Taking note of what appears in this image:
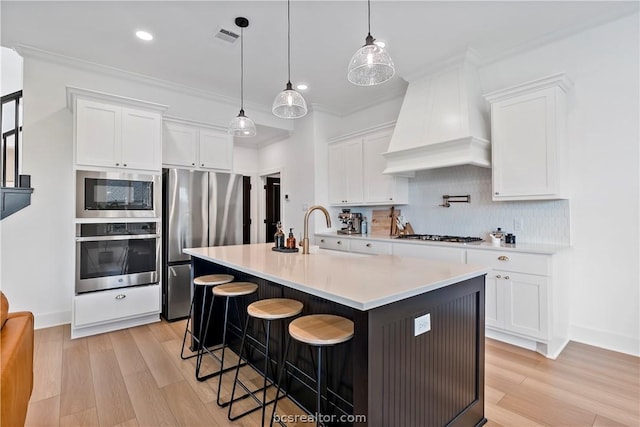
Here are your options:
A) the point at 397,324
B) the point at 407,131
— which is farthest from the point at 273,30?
the point at 397,324

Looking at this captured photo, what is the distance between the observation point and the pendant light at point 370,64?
187 centimetres

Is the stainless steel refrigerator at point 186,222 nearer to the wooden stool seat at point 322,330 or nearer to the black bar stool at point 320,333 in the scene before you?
the black bar stool at point 320,333

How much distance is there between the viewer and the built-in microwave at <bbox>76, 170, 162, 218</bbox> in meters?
3.16

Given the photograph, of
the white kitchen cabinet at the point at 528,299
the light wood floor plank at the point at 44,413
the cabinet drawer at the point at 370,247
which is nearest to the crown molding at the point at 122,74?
the cabinet drawer at the point at 370,247

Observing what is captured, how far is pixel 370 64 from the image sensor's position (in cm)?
188

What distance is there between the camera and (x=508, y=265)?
2816 mm

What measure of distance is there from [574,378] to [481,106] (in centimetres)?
272

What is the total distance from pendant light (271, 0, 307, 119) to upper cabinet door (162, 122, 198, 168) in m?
1.78

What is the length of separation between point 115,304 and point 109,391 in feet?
4.46

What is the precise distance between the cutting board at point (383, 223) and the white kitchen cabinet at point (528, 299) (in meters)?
1.59

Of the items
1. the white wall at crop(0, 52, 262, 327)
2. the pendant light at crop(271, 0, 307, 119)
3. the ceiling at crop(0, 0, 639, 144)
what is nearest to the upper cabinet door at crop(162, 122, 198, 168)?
the ceiling at crop(0, 0, 639, 144)

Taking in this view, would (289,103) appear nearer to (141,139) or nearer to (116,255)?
(141,139)

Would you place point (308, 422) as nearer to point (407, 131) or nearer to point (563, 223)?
point (563, 223)

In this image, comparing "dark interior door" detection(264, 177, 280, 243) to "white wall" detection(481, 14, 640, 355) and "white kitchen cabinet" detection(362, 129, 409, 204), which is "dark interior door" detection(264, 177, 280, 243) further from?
"white wall" detection(481, 14, 640, 355)
